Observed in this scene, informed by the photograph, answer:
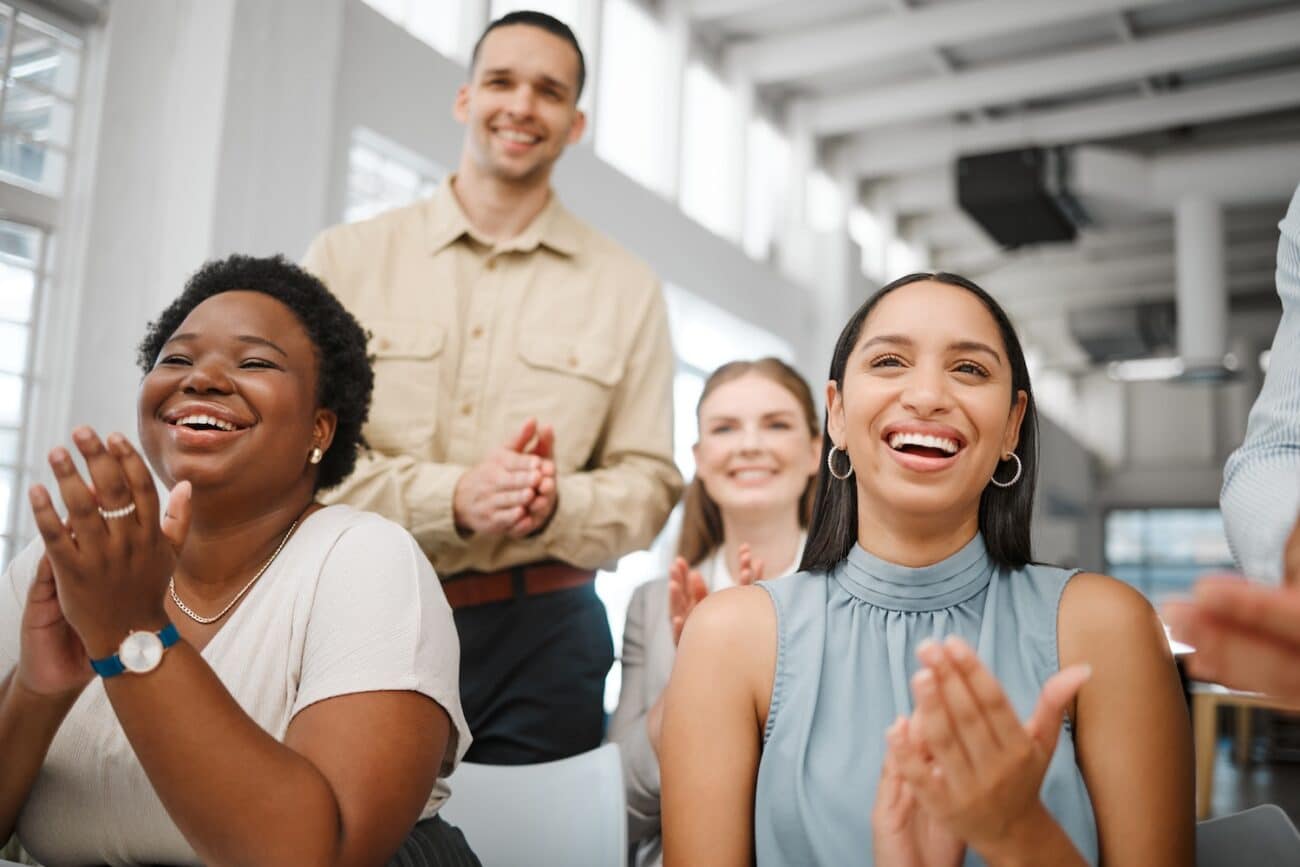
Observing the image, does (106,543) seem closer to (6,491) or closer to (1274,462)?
(1274,462)

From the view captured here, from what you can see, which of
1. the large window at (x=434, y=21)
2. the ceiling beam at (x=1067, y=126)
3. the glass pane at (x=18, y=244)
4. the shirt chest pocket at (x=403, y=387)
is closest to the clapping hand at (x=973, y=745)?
the shirt chest pocket at (x=403, y=387)

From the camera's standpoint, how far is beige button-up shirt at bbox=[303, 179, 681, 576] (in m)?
2.28

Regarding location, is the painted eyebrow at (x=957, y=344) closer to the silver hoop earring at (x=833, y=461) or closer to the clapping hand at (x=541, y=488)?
the silver hoop earring at (x=833, y=461)

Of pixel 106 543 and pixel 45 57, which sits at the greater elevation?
pixel 45 57

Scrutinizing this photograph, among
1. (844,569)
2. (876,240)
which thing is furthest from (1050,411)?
(844,569)

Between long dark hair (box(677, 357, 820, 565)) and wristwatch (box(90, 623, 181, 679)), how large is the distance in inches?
75.2

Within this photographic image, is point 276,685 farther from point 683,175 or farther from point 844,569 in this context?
point 683,175

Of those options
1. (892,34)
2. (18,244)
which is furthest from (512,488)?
(892,34)

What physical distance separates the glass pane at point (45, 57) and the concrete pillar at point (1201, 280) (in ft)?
23.9

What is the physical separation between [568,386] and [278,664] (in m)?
1.11

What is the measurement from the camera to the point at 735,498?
276cm

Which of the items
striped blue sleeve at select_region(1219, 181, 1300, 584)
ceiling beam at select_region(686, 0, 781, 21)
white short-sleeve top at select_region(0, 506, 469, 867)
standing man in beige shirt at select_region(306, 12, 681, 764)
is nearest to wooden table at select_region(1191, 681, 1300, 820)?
ceiling beam at select_region(686, 0, 781, 21)

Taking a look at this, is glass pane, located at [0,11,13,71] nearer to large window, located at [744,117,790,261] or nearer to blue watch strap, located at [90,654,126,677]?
blue watch strap, located at [90,654,126,677]

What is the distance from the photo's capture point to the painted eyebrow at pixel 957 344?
158 centimetres
